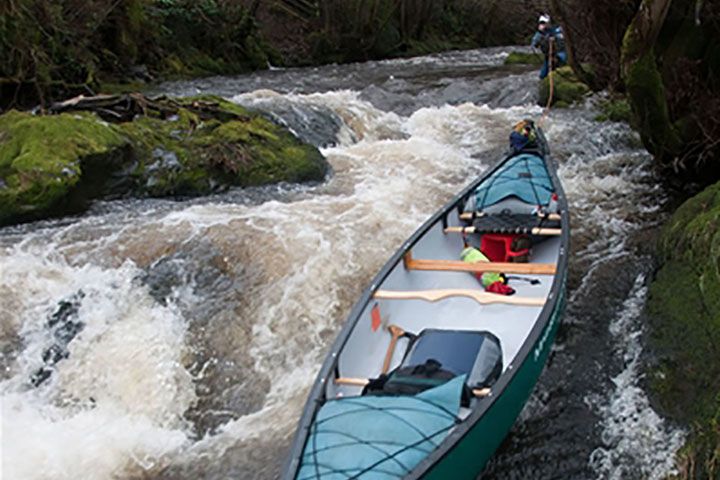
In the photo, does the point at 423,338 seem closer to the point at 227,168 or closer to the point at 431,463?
the point at 431,463

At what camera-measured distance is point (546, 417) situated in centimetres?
540

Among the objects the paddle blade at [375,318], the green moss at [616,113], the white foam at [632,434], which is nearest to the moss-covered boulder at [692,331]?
the white foam at [632,434]

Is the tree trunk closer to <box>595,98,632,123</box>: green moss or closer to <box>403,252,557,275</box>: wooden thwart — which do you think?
<box>403,252,557,275</box>: wooden thwart

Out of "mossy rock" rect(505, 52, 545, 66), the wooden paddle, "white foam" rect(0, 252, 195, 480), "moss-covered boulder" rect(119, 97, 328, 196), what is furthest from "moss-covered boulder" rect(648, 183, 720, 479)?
"mossy rock" rect(505, 52, 545, 66)

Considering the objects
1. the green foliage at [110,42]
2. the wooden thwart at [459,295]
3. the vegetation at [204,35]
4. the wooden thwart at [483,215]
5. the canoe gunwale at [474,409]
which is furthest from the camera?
the vegetation at [204,35]

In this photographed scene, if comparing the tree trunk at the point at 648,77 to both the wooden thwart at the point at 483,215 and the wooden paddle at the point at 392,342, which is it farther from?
the wooden paddle at the point at 392,342

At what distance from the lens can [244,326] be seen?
675cm

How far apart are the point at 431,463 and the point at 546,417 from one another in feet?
6.44

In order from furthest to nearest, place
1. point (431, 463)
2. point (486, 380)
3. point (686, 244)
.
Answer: point (686, 244) < point (486, 380) < point (431, 463)

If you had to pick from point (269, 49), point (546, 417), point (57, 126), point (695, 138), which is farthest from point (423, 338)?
point (269, 49)

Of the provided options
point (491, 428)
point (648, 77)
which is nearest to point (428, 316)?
point (491, 428)

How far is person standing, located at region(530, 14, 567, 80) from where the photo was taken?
1453 cm

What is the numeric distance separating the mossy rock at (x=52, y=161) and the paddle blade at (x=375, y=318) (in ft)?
16.2

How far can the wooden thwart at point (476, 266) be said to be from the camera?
20.4 ft
